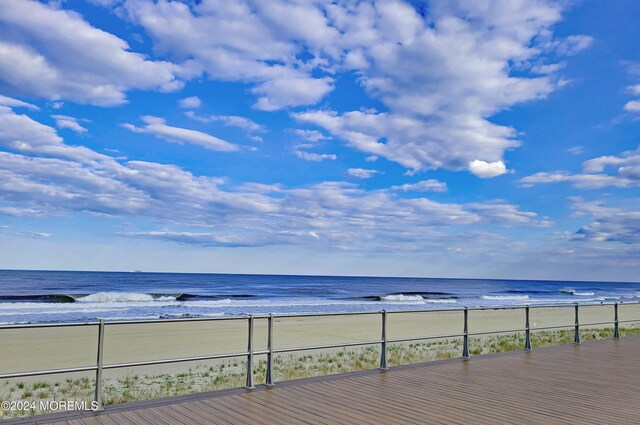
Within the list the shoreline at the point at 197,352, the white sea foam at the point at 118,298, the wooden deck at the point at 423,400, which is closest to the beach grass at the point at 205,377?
the shoreline at the point at 197,352

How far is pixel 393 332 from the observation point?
21281 mm

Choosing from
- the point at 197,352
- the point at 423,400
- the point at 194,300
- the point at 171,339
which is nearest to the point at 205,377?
the point at 197,352

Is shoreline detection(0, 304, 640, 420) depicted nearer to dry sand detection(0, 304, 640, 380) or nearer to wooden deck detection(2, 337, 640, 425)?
dry sand detection(0, 304, 640, 380)

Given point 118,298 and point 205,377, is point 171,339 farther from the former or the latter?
point 118,298

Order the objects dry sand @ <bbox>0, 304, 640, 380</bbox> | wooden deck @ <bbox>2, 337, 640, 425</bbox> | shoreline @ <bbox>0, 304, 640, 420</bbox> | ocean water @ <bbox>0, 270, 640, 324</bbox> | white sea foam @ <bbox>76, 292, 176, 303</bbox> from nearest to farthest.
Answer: wooden deck @ <bbox>2, 337, 640, 425</bbox>, shoreline @ <bbox>0, 304, 640, 420</bbox>, dry sand @ <bbox>0, 304, 640, 380</bbox>, ocean water @ <bbox>0, 270, 640, 324</bbox>, white sea foam @ <bbox>76, 292, 176, 303</bbox>

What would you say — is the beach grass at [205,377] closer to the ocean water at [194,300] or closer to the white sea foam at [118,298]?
the ocean water at [194,300]

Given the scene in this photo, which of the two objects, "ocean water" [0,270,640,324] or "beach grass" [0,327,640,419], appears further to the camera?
"ocean water" [0,270,640,324]

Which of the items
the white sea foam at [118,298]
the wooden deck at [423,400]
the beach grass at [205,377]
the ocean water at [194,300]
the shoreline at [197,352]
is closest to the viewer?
the wooden deck at [423,400]

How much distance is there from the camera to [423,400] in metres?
6.87

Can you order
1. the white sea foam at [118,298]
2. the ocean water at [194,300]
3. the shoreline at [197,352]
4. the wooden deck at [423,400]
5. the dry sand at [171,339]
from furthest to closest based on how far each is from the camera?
the white sea foam at [118,298] < the ocean water at [194,300] < the dry sand at [171,339] < the shoreline at [197,352] < the wooden deck at [423,400]

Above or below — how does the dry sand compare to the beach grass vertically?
below

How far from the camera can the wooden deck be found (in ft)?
19.4

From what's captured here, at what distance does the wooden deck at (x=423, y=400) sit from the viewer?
591 cm

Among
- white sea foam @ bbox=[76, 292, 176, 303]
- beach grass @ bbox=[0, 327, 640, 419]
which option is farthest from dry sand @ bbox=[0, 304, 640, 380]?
white sea foam @ bbox=[76, 292, 176, 303]
